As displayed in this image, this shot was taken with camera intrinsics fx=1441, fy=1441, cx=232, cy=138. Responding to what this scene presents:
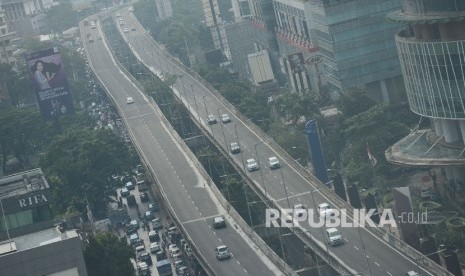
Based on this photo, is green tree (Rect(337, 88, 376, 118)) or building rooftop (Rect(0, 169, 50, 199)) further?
green tree (Rect(337, 88, 376, 118))

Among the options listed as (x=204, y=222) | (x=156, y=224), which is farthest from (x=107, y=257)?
(x=156, y=224)

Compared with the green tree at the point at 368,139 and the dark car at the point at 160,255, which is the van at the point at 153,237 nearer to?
the dark car at the point at 160,255

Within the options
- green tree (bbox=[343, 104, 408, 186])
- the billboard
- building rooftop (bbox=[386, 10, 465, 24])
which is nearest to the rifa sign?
the billboard

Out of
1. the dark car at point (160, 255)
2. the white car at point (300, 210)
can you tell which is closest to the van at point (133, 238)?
the dark car at point (160, 255)

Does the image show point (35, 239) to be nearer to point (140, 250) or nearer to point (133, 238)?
point (140, 250)

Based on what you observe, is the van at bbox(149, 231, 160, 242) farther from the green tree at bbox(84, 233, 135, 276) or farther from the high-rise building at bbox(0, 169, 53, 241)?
the high-rise building at bbox(0, 169, 53, 241)

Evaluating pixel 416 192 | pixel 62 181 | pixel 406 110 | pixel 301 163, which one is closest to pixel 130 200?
pixel 62 181

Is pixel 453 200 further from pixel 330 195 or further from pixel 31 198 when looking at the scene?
pixel 31 198
